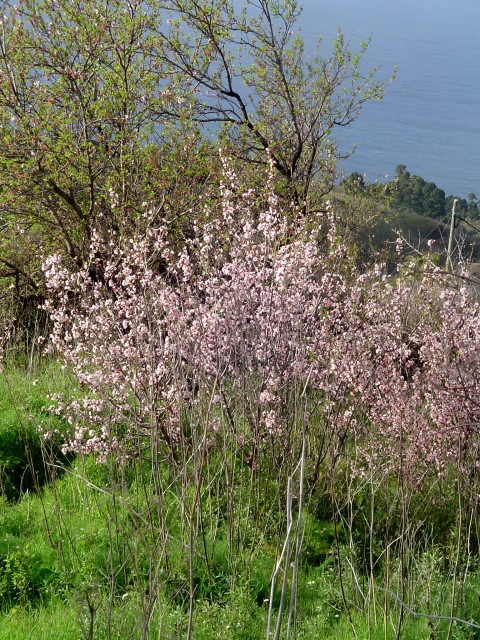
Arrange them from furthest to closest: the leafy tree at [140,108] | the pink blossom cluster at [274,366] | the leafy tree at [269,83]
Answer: the leafy tree at [269,83] < the leafy tree at [140,108] < the pink blossom cluster at [274,366]

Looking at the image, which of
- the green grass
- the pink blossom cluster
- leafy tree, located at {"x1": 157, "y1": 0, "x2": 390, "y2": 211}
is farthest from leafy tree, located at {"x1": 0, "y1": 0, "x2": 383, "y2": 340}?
the green grass

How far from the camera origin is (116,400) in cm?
568

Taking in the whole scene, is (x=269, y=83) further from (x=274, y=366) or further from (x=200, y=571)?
(x=200, y=571)

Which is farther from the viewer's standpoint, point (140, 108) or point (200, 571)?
point (140, 108)

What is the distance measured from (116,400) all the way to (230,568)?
1.87 m

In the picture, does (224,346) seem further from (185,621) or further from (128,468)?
(185,621)

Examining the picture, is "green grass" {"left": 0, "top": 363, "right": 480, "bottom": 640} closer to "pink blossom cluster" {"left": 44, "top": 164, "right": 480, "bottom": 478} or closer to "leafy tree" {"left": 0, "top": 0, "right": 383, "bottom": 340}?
"pink blossom cluster" {"left": 44, "top": 164, "right": 480, "bottom": 478}

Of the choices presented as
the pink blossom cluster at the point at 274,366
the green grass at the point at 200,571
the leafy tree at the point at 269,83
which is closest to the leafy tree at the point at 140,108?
the leafy tree at the point at 269,83

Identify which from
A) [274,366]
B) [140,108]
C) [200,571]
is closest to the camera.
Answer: [200,571]

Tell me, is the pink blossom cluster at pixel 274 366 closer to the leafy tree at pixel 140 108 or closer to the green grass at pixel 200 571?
the green grass at pixel 200 571

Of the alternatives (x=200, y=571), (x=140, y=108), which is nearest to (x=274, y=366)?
(x=200, y=571)

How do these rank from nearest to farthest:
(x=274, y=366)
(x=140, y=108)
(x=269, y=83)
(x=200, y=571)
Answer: (x=200, y=571)
(x=274, y=366)
(x=140, y=108)
(x=269, y=83)

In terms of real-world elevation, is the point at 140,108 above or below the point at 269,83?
below

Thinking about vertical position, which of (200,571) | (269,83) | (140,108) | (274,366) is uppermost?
(269,83)
